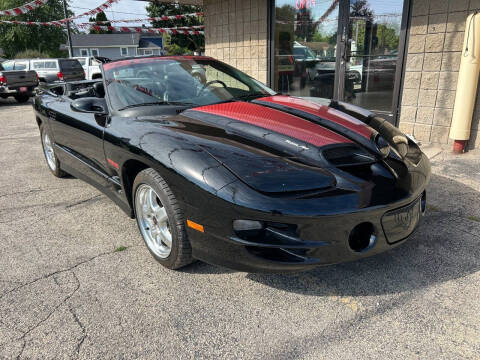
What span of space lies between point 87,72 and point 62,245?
17.8m

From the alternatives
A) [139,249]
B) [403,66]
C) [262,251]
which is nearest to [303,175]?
[262,251]

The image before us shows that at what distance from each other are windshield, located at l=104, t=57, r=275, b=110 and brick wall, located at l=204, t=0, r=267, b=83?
454cm

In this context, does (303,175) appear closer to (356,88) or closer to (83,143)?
(83,143)

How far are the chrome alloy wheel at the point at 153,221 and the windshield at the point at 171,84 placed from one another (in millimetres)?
838

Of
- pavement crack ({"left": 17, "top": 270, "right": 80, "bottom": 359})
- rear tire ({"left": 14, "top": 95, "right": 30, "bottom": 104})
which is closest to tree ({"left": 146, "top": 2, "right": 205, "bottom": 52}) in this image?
rear tire ({"left": 14, "top": 95, "right": 30, "bottom": 104})

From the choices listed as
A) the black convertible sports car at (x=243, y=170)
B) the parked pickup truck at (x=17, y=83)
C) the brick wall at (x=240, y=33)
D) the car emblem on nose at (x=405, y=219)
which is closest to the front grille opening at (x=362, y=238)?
the black convertible sports car at (x=243, y=170)

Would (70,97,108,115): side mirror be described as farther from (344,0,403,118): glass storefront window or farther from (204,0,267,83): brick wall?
(204,0,267,83): brick wall

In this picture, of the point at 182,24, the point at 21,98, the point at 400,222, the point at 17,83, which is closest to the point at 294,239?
the point at 400,222

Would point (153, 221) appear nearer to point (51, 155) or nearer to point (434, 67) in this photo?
point (51, 155)

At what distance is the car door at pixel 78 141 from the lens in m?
3.23

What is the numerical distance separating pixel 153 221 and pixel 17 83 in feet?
46.6

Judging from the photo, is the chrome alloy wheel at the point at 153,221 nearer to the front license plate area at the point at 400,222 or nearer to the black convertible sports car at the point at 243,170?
the black convertible sports car at the point at 243,170

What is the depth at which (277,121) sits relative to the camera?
109 inches

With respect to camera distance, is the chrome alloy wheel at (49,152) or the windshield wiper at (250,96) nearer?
the windshield wiper at (250,96)
